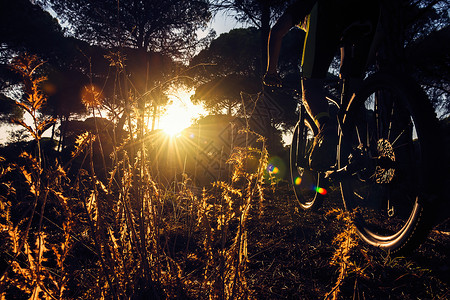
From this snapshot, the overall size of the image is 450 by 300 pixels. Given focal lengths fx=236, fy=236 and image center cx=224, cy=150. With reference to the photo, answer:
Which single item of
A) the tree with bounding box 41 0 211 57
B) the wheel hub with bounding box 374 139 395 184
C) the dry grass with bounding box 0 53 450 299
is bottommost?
the dry grass with bounding box 0 53 450 299

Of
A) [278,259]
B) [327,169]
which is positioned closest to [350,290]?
[278,259]

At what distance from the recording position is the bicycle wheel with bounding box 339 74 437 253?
102cm

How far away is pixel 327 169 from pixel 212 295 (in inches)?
62.7

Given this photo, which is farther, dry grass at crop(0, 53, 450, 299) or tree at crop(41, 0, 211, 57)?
tree at crop(41, 0, 211, 57)

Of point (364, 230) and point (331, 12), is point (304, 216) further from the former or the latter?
point (331, 12)

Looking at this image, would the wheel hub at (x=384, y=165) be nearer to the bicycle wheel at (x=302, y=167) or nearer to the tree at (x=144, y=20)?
the bicycle wheel at (x=302, y=167)

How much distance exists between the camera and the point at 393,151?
1.29 m

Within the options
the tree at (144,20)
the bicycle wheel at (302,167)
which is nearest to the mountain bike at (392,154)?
the bicycle wheel at (302,167)

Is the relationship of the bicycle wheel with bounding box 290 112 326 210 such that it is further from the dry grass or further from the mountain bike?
the dry grass

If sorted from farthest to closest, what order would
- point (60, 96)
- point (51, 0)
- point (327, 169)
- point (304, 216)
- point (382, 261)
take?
point (60, 96) → point (51, 0) → point (304, 216) → point (327, 169) → point (382, 261)

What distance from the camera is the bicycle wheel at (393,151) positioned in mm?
1017

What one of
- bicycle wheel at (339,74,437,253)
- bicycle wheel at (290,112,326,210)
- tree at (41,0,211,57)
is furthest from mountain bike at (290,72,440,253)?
tree at (41,0,211,57)

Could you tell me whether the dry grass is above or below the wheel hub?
below

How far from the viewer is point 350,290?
1024 mm
